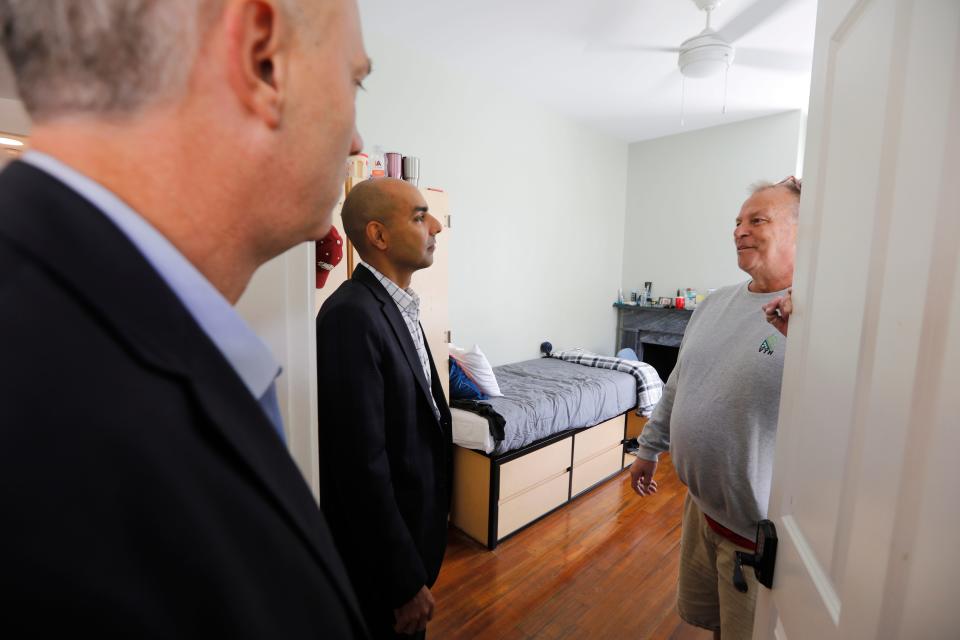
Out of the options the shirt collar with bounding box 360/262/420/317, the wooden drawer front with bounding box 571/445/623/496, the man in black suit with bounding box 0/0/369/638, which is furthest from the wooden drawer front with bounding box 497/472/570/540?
the man in black suit with bounding box 0/0/369/638

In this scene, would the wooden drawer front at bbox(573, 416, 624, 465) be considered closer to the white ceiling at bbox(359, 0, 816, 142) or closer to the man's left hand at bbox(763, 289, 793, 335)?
the man's left hand at bbox(763, 289, 793, 335)

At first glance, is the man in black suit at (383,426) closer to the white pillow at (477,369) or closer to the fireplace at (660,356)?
the white pillow at (477,369)

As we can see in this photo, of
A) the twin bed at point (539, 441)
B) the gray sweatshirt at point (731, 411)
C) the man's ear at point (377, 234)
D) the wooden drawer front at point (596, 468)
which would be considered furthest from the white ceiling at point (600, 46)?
the wooden drawer front at point (596, 468)

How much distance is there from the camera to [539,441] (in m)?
2.75

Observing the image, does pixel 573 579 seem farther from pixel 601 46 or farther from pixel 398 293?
pixel 601 46

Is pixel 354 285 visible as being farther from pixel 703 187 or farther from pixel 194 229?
pixel 703 187

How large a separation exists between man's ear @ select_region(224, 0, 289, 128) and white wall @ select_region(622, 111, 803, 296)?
469cm

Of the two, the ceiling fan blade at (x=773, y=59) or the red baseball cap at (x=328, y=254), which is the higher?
the ceiling fan blade at (x=773, y=59)

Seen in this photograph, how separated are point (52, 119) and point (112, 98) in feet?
0.15

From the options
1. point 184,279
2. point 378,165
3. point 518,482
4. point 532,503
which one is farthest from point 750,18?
point 184,279

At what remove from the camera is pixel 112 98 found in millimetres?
339

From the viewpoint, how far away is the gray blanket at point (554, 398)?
2.62 meters

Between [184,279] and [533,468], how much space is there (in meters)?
2.57

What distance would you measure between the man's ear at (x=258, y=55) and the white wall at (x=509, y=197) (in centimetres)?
265
